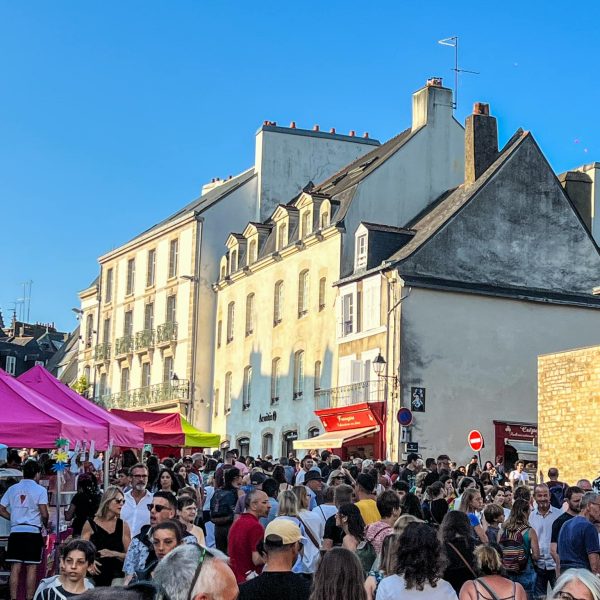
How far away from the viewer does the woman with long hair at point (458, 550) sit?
877 cm

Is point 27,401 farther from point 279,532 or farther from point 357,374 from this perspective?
point 357,374

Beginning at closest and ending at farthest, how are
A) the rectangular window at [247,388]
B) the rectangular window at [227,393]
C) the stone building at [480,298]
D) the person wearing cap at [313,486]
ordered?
the person wearing cap at [313,486] < the stone building at [480,298] < the rectangular window at [247,388] < the rectangular window at [227,393]

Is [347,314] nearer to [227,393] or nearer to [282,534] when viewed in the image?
[227,393]

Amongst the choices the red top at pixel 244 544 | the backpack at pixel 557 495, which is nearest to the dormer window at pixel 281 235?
the backpack at pixel 557 495

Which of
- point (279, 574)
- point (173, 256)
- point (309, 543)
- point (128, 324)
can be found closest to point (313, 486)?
point (309, 543)

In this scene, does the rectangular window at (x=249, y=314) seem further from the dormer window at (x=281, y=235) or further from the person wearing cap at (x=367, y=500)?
the person wearing cap at (x=367, y=500)

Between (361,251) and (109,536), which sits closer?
(109,536)

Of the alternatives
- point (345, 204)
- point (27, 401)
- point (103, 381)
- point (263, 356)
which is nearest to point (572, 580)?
point (27, 401)

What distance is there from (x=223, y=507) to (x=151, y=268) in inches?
1625

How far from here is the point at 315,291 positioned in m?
41.9

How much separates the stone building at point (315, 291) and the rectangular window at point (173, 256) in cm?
452

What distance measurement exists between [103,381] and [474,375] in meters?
25.6

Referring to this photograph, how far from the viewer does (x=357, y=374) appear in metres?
38.5

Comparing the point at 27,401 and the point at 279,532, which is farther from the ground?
the point at 27,401
